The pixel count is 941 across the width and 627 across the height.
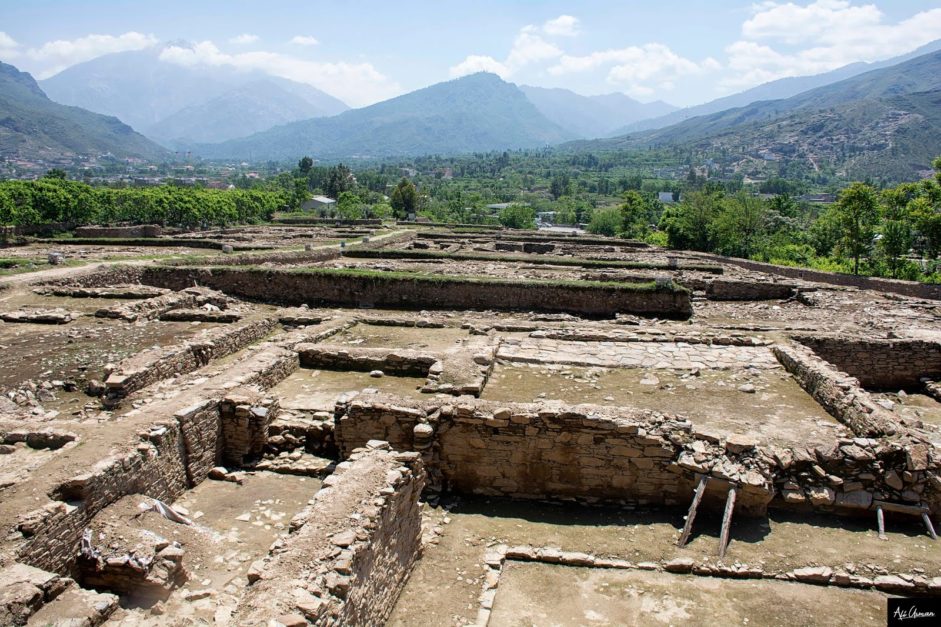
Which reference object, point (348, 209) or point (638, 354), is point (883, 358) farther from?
point (348, 209)

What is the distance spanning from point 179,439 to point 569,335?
1037cm

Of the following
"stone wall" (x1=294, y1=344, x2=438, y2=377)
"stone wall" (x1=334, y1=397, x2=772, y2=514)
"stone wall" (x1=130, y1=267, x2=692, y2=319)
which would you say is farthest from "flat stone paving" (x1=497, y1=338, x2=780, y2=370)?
"stone wall" (x1=130, y1=267, x2=692, y2=319)

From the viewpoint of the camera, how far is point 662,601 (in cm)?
688

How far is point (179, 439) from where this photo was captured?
8852 mm

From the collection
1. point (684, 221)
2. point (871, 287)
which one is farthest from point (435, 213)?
point (871, 287)

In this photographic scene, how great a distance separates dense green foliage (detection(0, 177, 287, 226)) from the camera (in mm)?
48062

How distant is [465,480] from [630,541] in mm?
2651

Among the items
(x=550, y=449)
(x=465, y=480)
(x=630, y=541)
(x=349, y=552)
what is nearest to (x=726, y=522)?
(x=630, y=541)

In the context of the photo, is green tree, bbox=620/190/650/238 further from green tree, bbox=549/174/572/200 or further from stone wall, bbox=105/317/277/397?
green tree, bbox=549/174/572/200

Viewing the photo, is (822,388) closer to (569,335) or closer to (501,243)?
(569,335)

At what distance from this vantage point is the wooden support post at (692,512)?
792 cm

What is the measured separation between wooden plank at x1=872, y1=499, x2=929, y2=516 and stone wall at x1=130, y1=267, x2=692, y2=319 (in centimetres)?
1418

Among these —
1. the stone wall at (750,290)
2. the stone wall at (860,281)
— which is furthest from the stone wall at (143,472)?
the stone wall at (860,281)
